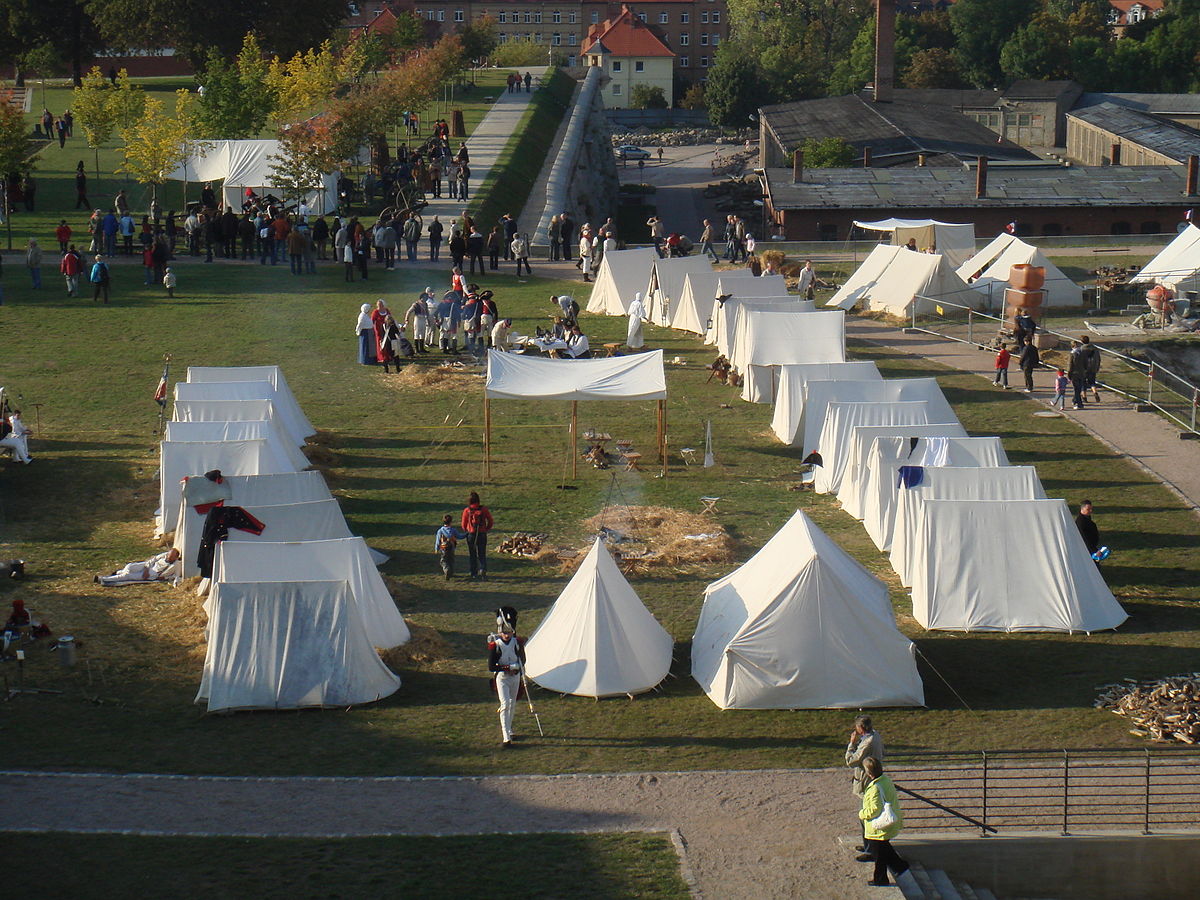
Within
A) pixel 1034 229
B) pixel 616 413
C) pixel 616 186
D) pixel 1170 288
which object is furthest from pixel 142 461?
pixel 616 186

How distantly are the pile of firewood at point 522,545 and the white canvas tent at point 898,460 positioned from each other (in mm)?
4325

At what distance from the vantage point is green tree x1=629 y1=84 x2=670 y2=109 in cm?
11900

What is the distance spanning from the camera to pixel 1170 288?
3666cm

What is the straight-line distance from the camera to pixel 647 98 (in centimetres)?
11919

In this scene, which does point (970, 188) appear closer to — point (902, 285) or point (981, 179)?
point (981, 179)

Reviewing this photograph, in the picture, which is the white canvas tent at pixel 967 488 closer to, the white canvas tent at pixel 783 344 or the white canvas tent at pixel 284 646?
the white canvas tent at pixel 284 646

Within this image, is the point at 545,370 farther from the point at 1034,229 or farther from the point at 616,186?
the point at 616,186

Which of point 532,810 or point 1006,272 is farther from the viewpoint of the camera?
point 1006,272

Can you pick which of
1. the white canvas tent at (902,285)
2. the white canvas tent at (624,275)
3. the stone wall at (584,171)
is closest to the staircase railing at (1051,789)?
the white canvas tent at (624,275)

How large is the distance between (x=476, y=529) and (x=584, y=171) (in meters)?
47.2

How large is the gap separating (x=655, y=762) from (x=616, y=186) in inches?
2550

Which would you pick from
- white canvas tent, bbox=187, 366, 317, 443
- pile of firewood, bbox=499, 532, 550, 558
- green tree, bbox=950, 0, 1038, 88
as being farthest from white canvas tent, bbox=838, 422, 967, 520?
green tree, bbox=950, 0, 1038, 88

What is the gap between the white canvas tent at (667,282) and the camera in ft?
113

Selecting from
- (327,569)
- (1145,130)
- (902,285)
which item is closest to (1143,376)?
(902,285)
